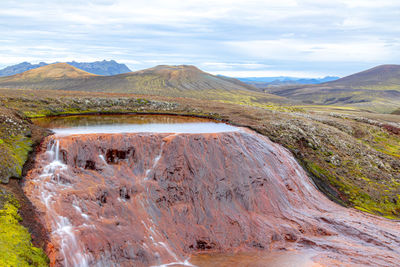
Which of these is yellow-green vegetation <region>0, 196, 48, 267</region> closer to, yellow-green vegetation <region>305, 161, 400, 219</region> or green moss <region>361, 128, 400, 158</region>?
yellow-green vegetation <region>305, 161, 400, 219</region>

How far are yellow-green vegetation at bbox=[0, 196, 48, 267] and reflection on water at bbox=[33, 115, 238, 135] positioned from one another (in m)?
11.5

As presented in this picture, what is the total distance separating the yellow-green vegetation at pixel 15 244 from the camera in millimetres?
14977

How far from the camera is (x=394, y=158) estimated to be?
47.9 metres

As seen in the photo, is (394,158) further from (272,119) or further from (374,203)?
(272,119)

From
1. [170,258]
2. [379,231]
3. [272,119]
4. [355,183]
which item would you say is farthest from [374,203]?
[170,258]

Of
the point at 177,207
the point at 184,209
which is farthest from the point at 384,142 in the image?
the point at 177,207

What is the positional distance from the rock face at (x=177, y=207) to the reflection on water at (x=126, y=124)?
3921 millimetres

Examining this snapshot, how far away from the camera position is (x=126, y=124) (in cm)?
3475

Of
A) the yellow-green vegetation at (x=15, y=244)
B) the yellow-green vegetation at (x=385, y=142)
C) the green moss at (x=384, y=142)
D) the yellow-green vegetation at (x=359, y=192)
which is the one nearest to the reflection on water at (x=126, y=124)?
the yellow-green vegetation at (x=15, y=244)

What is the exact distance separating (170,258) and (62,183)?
10.4 metres

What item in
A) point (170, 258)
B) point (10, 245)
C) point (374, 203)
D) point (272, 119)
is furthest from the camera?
point (272, 119)

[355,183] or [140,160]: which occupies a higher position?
[140,160]

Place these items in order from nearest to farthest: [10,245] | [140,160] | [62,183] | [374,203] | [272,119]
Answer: [10,245]
[62,183]
[140,160]
[374,203]
[272,119]

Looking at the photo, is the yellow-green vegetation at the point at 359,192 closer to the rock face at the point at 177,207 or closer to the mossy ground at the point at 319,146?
the mossy ground at the point at 319,146
